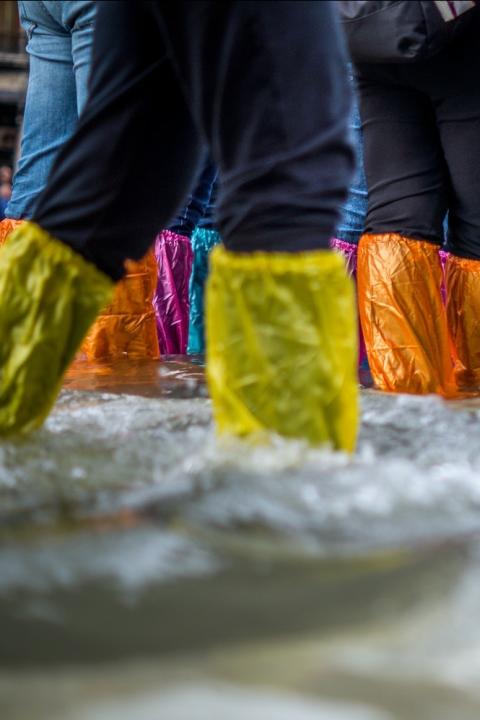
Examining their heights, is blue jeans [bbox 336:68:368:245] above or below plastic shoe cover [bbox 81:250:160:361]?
above

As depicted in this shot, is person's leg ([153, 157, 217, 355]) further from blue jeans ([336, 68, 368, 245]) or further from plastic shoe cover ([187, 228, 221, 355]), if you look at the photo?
blue jeans ([336, 68, 368, 245])

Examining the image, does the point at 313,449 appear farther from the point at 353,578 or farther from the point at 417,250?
the point at 417,250

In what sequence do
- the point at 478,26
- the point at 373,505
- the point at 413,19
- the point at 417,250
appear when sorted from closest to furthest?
1. the point at 373,505
2. the point at 413,19
3. the point at 478,26
4. the point at 417,250

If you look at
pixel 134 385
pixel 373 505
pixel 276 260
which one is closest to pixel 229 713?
pixel 373 505

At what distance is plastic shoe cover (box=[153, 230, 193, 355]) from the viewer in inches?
131

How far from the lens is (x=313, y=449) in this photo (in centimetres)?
121

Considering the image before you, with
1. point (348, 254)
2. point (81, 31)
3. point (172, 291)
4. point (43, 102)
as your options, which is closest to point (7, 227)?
point (43, 102)

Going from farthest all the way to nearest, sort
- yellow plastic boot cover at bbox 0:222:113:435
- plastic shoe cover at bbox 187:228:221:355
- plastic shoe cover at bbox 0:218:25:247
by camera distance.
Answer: plastic shoe cover at bbox 187:228:221:355, plastic shoe cover at bbox 0:218:25:247, yellow plastic boot cover at bbox 0:222:113:435

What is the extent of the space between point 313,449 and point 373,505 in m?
0.21

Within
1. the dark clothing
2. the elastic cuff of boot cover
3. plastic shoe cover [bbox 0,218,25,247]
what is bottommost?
the elastic cuff of boot cover

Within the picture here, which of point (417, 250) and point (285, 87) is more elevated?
point (285, 87)

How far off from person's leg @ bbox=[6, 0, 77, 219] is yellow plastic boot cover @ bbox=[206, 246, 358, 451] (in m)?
1.75

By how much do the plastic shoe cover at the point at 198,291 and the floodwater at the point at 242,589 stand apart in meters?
2.05

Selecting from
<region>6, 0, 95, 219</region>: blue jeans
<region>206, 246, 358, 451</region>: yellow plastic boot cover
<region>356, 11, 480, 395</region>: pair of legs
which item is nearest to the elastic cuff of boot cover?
<region>356, 11, 480, 395</region>: pair of legs
